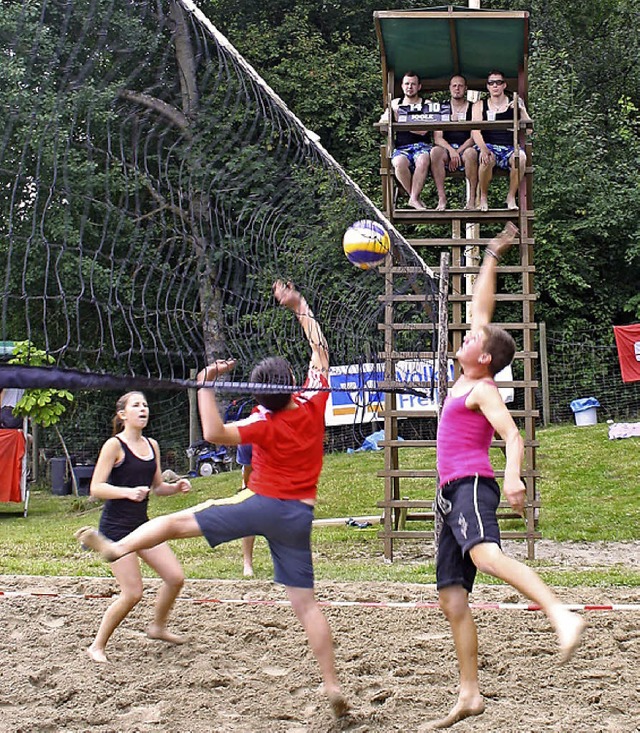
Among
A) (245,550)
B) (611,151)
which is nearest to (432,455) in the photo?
(245,550)

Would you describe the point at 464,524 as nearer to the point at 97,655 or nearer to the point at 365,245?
the point at 97,655

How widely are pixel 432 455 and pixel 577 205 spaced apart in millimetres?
8015

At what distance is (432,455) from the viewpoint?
51.5 ft

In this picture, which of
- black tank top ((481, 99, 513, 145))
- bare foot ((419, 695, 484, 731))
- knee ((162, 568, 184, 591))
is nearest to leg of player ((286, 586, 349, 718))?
bare foot ((419, 695, 484, 731))

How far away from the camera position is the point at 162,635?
16.6 ft

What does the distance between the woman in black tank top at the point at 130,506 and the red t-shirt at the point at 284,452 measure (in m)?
1.02

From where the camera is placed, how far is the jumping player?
3740mm

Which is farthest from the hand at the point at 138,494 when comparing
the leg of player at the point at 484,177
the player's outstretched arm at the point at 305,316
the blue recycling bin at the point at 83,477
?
the blue recycling bin at the point at 83,477

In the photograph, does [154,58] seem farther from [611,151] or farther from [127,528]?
[611,151]

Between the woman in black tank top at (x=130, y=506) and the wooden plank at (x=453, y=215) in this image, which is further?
the wooden plank at (x=453, y=215)

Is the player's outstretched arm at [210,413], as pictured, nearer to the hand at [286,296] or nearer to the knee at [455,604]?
the hand at [286,296]

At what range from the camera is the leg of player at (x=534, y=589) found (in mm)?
3475

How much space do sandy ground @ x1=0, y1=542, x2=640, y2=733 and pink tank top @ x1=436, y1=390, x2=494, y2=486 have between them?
98cm

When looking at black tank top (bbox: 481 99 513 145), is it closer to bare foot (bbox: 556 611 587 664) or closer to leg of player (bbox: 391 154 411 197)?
leg of player (bbox: 391 154 411 197)
